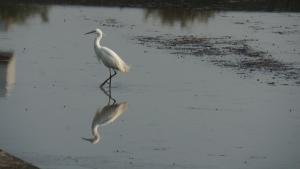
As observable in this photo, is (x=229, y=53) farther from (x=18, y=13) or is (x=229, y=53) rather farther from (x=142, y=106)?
(x=18, y=13)

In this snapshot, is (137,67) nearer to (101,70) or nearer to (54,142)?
(101,70)

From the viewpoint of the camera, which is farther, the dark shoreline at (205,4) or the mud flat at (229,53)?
the dark shoreline at (205,4)

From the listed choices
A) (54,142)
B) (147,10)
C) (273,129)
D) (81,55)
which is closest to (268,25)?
(147,10)

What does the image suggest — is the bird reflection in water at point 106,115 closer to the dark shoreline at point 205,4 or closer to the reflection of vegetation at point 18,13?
the reflection of vegetation at point 18,13

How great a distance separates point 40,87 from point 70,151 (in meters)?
5.04

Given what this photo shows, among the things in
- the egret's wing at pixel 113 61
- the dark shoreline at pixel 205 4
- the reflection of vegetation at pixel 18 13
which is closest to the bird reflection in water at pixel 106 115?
the egret's wing at pixel 113 61

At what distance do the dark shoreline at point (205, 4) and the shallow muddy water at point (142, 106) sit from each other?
7771 mm

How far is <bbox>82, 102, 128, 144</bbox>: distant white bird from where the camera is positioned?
42.0 ft

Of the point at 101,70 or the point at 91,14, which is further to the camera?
the point at 91,14

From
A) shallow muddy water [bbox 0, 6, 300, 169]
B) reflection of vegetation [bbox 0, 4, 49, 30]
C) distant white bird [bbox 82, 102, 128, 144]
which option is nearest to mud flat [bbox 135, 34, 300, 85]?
shallow muddy water [bbox 0, 6, 300, 169]

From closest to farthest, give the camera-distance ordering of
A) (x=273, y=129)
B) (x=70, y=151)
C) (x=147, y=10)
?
(x=70, y=151) < (x=273, y=129) < (x=147, y=10)

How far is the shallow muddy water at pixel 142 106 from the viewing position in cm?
1180

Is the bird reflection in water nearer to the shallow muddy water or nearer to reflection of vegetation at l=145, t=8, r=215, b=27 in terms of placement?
the shallow muddy water

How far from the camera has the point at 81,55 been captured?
21.2 meters
